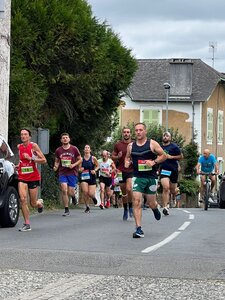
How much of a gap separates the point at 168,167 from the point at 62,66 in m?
7.87

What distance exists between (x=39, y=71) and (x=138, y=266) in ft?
56.3

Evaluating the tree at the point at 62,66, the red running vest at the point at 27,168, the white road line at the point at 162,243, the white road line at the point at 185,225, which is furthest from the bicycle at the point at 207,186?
the red running vest at the point at 27,168

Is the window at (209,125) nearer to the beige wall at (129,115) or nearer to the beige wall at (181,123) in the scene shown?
the beige wall at (181,123)

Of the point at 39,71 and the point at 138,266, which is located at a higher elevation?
the point at 39,71

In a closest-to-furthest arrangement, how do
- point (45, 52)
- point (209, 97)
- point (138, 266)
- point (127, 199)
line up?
point (138, 266), point (127, 199), point (45, 52), point (209, 97)

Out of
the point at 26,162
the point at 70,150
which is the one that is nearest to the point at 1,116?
the point at 70,150

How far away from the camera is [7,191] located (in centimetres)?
1700

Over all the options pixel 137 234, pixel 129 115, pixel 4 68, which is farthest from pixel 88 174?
pixel 129 115

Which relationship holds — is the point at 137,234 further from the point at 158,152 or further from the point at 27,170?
the point at 27,170

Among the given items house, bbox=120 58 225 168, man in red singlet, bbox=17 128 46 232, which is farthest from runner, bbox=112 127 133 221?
house, bbox=120 58 225 168

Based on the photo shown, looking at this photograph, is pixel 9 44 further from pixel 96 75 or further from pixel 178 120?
pixel 178 120

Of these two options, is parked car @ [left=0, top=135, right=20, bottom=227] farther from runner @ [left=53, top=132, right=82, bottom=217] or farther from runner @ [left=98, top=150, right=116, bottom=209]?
→ runner @ [left=98, top=150, right=116, bottom=209]

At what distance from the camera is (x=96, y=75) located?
29.2 metres

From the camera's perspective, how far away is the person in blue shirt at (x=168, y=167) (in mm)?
21453
